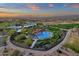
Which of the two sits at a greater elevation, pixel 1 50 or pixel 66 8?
pixel 66 8

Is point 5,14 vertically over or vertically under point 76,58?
over

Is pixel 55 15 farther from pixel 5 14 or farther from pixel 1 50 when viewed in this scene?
pixel 1 50

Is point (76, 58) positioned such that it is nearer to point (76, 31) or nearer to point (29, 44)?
point (76, 31)

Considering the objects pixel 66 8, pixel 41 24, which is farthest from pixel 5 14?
pixel 66 8

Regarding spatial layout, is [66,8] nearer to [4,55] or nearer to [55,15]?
[55,15]

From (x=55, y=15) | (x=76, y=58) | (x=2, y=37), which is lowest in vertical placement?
(x=76, y=58)

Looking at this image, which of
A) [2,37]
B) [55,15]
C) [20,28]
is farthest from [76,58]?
[2,37]

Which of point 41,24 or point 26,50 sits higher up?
point 41,24

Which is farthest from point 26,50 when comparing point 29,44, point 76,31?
point 76,31
